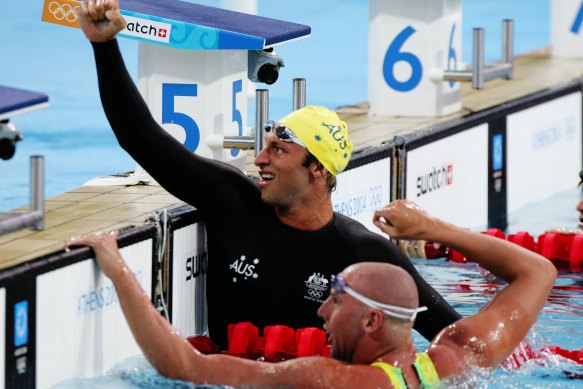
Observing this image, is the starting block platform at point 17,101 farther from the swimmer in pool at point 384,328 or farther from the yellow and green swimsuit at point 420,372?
the yellow and green swimsuit at point 420,372

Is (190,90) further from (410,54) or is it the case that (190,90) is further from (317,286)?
(410,54)

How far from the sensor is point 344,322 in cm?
382

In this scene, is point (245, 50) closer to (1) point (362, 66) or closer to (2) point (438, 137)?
(2) point (438, 137)

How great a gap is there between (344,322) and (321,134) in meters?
1.25

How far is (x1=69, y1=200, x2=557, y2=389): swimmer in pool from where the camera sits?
3.81 metres

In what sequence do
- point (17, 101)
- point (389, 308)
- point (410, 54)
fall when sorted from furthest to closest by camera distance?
point (410, 54) → point (17, 101) → point (389, 308)

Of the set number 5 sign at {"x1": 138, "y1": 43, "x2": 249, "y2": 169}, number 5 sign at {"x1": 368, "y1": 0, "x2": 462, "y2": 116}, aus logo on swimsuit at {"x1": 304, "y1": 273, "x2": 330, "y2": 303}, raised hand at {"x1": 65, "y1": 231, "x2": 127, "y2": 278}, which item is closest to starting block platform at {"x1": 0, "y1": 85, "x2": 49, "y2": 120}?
raised hand at {"x1": 65, "y1": 231, "x2": 127, "y2": 278}

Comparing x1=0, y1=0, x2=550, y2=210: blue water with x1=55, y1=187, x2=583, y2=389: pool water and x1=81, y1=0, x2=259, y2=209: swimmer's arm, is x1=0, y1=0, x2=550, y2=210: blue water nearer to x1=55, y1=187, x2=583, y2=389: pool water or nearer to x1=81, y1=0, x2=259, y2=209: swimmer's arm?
x1=55, y1=187, x2=583, y2=389: pool water

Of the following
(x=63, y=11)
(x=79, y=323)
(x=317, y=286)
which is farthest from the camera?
(x=63, y=11)

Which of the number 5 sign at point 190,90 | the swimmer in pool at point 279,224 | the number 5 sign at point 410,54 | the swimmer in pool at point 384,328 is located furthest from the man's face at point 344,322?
the number 5 sign at point 410,54

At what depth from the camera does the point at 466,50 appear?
14.2m

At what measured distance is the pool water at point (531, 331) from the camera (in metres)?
4.63

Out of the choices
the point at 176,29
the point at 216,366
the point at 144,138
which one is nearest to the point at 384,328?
the point at 216,366

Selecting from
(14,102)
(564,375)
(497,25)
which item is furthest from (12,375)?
(497,25)
